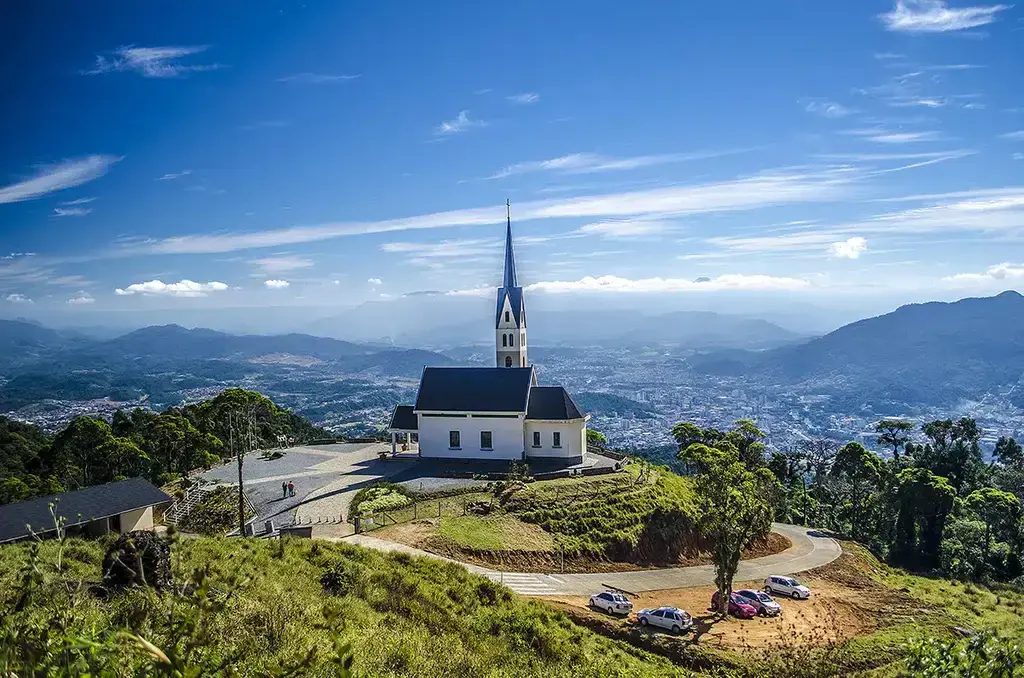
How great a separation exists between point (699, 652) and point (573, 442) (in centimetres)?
1937

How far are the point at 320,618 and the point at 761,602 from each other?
57.0 ft

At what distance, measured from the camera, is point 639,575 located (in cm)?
2595

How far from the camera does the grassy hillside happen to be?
11.1 ft

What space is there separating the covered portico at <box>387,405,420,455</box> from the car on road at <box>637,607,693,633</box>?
72.4ft

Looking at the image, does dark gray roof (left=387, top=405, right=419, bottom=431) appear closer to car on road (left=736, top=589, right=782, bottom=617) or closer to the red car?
the red car

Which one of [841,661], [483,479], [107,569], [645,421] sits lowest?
[645,421]

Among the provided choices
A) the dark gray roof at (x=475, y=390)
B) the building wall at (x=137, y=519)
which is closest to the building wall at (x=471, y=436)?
the dark gray roof at (x=475, y=390)

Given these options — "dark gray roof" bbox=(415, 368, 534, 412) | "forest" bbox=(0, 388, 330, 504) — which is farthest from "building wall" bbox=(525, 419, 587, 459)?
"forest" bbox=(0, 388, 330, 504)

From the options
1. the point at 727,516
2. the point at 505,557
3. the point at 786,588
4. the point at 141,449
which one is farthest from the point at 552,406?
the point at 141,449

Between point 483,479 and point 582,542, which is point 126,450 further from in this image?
→ point 582,542

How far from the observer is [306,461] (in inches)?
1561

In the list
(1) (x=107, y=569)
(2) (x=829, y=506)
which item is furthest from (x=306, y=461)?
A: (2) (x=829, y=506)

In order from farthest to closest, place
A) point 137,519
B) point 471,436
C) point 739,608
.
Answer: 1. point 471,436
2. point 137,519
3. point 739,608

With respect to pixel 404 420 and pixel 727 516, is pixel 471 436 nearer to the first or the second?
pixel 404 420
